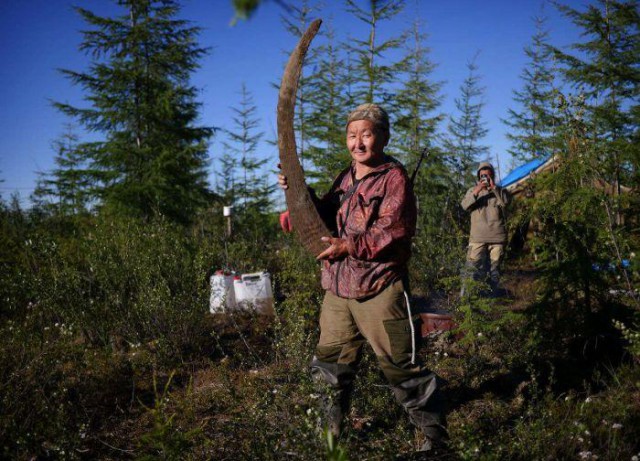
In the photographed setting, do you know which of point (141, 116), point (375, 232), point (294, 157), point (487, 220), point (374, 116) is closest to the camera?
point (375, 232)

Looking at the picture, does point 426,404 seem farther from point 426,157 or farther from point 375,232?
point 426,157

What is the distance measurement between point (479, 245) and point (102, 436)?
5.50 meters

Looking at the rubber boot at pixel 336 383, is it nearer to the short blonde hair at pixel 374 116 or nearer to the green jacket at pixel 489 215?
the short blonde hair at pixel 374 116

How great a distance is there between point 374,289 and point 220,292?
3.44 meters

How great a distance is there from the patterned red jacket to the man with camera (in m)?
4.28

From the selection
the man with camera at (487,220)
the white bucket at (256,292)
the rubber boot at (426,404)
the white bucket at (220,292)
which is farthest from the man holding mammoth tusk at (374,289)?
the man with camera at (487,220)

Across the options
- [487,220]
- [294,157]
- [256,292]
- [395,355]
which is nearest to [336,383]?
[395,355]

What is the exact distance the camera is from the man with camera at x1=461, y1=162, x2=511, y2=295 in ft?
20.9

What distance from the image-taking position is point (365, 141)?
2516mm

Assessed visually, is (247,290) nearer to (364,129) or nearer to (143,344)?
(143,344)

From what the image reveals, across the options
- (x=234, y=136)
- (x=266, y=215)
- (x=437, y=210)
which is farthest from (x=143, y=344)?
(x=234, y=136)

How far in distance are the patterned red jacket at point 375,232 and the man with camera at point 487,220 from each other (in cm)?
428

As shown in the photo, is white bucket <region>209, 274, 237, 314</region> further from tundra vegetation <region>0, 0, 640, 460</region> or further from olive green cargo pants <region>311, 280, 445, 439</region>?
olive green cargo pants <region>311, 280, 445, 439</region>

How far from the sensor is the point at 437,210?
29.7 ft
